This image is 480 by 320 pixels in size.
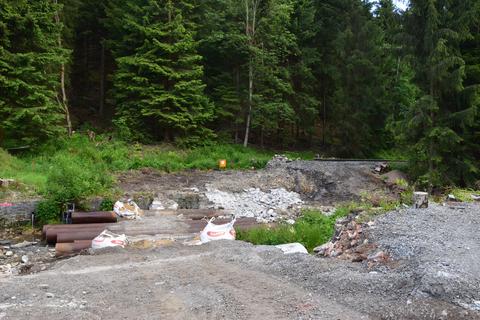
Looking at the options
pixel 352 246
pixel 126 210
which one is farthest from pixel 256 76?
pixel 352 246

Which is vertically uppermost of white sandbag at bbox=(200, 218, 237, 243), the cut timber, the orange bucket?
the cut timber

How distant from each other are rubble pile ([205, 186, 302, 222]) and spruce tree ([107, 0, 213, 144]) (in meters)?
7.91

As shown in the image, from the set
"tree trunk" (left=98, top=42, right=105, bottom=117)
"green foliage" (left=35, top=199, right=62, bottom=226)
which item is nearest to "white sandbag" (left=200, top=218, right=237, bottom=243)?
"green foliage" (left=35, top=199, right=62, bottom=226)

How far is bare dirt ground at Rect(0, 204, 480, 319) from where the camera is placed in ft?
16.8

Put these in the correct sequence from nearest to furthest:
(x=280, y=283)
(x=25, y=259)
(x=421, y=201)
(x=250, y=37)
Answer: (x=280, y=283)
(x=421, y=201)
(x=25, y=259)
(x=250, y=37)

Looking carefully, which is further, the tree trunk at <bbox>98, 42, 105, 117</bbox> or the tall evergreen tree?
the tree trunk at <bbox>98, 42, 105, 117</bbox>

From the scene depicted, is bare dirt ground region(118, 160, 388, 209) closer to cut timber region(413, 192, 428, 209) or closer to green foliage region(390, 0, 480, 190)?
green foliage region(390, 0, 480, 190)

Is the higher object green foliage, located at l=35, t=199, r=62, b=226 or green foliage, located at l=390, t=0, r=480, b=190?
green foliage, located at l=390, t=0, r=480, b=190

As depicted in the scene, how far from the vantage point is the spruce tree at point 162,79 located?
2367 centimetres

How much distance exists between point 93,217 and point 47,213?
1524 mm

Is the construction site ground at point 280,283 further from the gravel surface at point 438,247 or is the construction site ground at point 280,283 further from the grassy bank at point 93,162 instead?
the grassy bank at point 93,162

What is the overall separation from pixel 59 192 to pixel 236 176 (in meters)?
8.30

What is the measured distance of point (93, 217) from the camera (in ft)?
40.4

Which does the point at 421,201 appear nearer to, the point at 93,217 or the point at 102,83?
the point at 93,217
